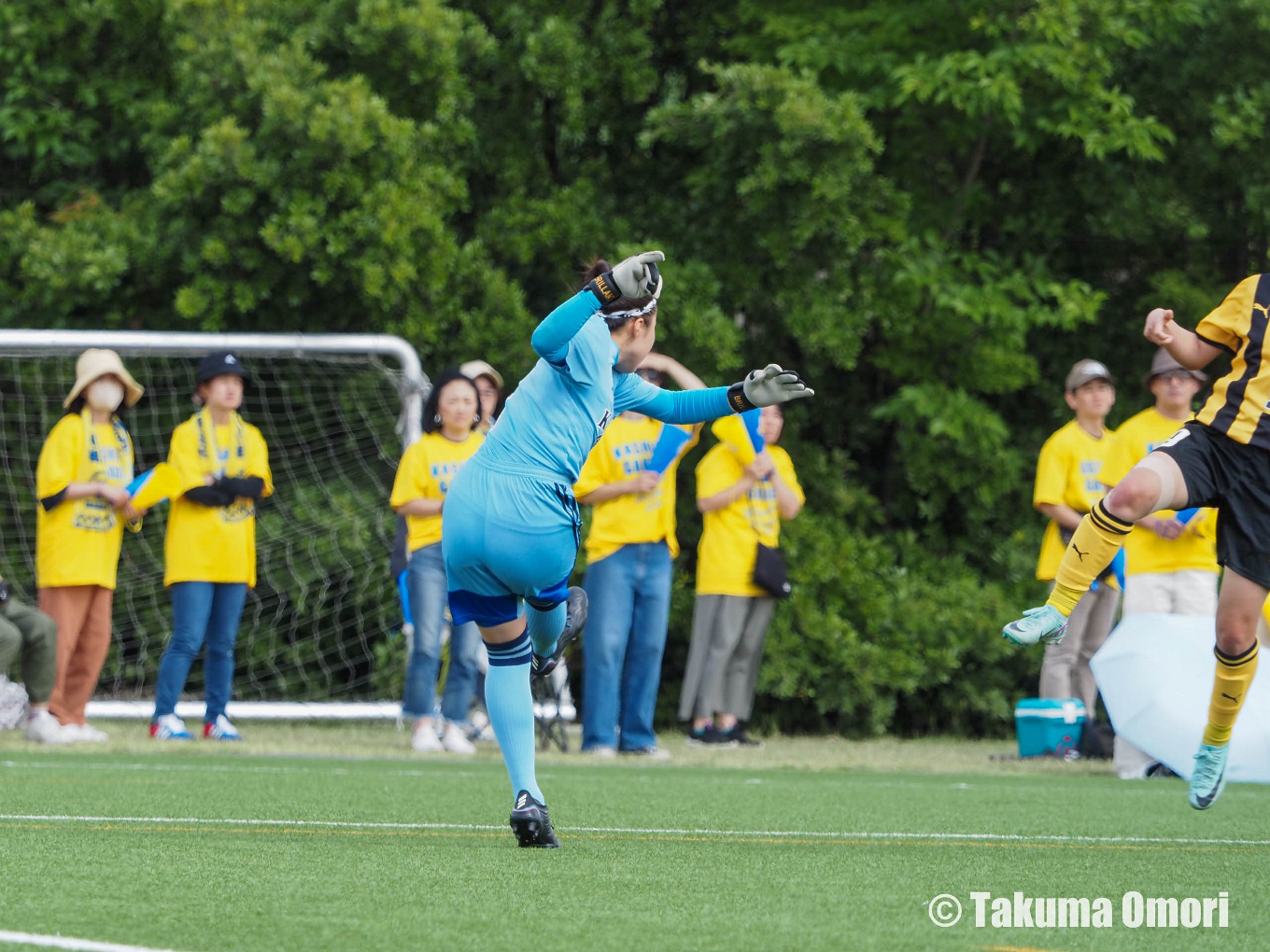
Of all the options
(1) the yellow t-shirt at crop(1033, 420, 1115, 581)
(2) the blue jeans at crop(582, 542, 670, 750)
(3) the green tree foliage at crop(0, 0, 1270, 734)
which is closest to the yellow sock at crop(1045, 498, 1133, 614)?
(2) the blue jeans at crop(582, 542, 670, 750)

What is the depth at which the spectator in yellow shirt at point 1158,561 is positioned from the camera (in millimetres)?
8688

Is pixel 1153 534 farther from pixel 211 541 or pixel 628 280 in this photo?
pixel 211 541

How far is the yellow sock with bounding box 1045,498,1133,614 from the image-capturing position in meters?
5.15

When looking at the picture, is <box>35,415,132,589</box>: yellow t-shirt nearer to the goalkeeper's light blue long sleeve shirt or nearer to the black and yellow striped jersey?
the goalkeeper's light blue long sleeve shirt

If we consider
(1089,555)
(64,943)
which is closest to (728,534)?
(1089,555)

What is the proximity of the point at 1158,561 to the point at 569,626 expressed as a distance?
475cm

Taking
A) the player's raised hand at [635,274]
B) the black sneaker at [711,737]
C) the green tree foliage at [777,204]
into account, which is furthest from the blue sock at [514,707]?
the green tree foliage at [777,204]

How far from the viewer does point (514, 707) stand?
486cm

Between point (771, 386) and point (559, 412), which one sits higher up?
point (771, 386)

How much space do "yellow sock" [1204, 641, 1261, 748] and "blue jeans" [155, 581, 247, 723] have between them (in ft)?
20.1

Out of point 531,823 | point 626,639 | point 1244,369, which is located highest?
point 1244,369

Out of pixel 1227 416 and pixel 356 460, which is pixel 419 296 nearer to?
pixel 356 460

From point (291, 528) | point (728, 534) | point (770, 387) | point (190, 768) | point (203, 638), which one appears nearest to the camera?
point (770, 387)

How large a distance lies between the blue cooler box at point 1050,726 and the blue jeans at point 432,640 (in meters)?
3.29
